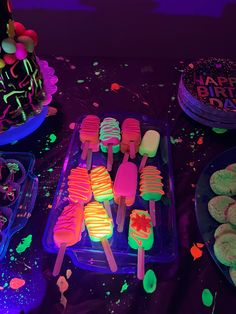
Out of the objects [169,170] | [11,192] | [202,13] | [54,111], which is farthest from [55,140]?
[202,13]

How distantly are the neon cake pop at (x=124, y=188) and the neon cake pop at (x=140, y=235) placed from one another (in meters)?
0.04

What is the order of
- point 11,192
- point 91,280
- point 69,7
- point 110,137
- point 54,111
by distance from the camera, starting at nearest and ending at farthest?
point 91,280
point 11,192
point 110,137
point 54,111
point 69,7

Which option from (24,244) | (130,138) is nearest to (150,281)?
(24,244)

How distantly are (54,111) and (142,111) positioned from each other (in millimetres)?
338

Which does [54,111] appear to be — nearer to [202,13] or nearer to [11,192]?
[11,192]

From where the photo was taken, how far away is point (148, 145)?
3.69ft

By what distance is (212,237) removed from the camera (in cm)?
95

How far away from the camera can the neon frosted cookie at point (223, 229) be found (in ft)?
3.07

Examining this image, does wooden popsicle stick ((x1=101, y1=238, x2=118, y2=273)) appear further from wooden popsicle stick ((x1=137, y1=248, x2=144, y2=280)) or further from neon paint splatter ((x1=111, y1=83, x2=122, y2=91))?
neon paint splatter ((x1=111, y1=83, x2=122, y2=91))

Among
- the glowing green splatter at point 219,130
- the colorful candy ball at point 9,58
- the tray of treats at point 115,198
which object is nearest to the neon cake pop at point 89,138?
the tray of treats at point 115,198

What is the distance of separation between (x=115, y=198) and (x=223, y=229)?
12.7 inches

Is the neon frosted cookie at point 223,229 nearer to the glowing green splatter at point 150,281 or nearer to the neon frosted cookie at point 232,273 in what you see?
the neon frosted cookie at point 232,273

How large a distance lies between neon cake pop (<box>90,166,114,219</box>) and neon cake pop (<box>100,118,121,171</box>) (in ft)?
0.19

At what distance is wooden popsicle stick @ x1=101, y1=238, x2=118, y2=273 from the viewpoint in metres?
0.89
